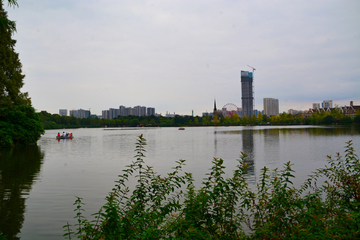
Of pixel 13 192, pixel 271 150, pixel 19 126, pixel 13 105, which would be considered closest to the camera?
pixel 13 192

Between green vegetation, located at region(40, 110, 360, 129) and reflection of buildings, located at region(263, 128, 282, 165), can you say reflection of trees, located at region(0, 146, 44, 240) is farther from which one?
green vegetation, located at region(40, 110, 360, 129)

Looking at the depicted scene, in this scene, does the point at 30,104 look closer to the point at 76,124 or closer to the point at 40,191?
the point at 40,191

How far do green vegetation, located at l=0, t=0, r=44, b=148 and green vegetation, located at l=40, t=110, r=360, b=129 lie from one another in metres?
104

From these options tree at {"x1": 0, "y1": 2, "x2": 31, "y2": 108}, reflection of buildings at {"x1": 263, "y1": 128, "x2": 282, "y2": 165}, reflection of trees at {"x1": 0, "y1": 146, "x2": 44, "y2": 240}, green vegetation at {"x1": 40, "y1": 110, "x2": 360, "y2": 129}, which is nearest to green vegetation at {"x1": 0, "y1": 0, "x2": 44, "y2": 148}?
tree at {"x1": 0, "y1": 2, "x2": 31, "y2": 108}

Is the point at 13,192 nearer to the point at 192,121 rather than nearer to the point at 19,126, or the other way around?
the point at 19,126

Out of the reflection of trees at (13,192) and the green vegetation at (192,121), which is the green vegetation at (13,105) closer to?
the reflection of trees at (13,192)

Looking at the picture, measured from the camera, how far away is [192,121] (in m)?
182

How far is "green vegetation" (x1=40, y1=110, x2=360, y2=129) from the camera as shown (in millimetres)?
124438

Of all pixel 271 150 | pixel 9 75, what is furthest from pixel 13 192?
pixel 9 75

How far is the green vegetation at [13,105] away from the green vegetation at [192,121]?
103560mm

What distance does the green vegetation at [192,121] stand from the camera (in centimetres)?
12444

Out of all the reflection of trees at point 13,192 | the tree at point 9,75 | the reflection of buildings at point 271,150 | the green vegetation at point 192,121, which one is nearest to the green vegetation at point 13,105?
the tree at point 9,75

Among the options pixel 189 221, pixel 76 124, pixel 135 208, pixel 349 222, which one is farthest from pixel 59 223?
pixel 76 124

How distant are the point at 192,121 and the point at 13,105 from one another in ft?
506
